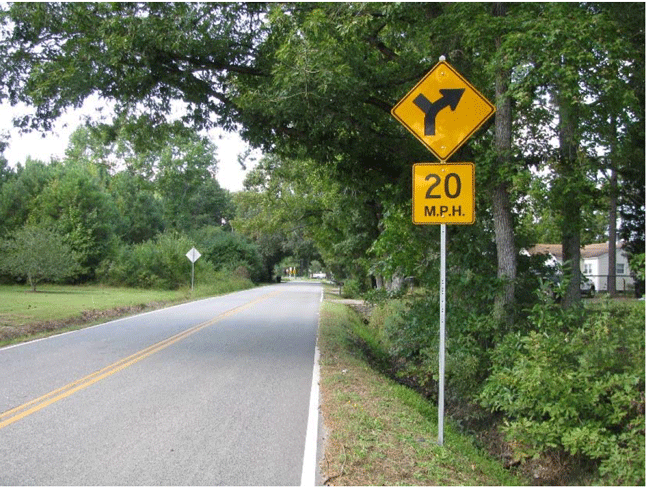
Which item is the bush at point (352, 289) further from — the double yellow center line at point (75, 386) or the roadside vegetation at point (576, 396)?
the roadside vegetation at point (576, 396)

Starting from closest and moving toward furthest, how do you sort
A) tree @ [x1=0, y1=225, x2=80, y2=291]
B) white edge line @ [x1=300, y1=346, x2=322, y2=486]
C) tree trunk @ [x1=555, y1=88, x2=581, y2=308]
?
white edge line @ [x1=300, y1=346, x2=322, y2=486], tree trunk @ [x1=555, y1=88, x2=581, y2=308], tree @ [x1=0, y1=225, x2=80, y2=291]

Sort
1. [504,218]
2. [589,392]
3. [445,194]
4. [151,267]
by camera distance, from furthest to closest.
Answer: [151,267], [504,218], [445,194], [589,392]

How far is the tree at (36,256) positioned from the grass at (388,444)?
1076 inches

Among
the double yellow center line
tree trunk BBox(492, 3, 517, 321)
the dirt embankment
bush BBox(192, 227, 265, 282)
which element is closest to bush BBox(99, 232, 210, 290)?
bush BBox(192, 227, 265, 282)

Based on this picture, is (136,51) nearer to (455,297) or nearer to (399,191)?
(399,191)

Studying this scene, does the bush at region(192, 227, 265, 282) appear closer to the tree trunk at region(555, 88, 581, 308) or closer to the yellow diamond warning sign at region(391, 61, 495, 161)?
the tree trunk at region(555, 88, 581, 308)

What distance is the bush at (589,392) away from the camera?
197 inches

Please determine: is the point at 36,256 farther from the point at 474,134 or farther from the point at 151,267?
the point at 474,134

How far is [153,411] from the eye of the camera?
6.41 metres

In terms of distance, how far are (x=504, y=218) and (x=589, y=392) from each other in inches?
139

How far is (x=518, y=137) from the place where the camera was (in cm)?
907

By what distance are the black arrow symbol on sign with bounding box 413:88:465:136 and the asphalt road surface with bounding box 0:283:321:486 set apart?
3.63 m

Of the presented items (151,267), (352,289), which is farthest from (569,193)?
(151,267)

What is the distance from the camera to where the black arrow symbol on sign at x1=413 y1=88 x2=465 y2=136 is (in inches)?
226
